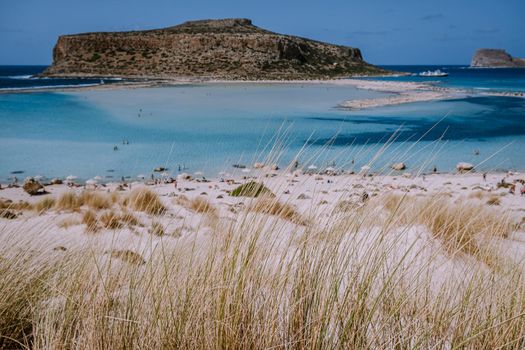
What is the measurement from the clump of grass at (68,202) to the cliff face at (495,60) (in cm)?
20750

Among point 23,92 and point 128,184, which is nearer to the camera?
point 128,184

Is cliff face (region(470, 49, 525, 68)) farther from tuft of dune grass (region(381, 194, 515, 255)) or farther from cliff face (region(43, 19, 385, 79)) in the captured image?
tuft of dune grass (region(381, 194, 515, 255))

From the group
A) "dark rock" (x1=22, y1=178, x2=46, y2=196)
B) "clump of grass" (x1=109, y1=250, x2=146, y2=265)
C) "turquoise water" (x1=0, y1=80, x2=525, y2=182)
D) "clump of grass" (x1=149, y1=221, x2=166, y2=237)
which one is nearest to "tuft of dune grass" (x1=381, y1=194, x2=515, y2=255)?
"clump of grass" (x1=149, y1=221, x2=166, y2=237)

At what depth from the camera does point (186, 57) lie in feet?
213

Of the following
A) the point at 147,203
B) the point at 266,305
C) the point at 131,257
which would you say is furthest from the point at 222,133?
the point at 266,305

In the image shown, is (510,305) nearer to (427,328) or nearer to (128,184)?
(427,328)

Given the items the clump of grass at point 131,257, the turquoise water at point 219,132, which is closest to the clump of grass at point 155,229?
the clump of grass at point 131,257

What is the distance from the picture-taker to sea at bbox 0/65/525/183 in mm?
12820

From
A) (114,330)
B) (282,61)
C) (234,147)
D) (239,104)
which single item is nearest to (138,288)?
(114,330)

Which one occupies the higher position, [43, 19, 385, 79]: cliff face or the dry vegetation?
[43, 19, 385, 79]: cliff face

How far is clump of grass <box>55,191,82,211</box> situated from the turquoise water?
2.18m

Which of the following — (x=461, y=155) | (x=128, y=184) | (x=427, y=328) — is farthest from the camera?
(x=461, y=155)

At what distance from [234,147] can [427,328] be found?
551 inches

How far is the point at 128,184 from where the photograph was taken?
35.2 feet
